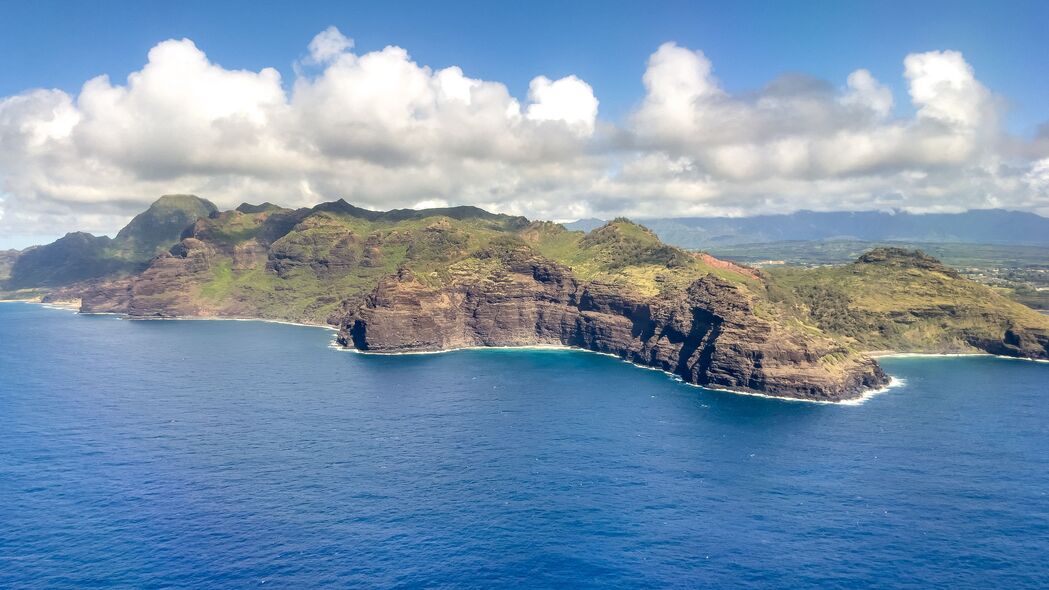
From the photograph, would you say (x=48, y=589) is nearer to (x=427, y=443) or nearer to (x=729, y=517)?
(x=427, y=443)

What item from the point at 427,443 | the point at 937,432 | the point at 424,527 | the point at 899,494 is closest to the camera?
the point at 424,527

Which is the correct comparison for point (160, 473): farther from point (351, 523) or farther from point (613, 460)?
point (613, 460)

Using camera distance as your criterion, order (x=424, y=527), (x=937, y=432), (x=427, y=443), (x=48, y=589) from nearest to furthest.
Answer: (x=48, y=589) → (x=424, y=527) → (x=427, y=443) → (x=937, y=432)

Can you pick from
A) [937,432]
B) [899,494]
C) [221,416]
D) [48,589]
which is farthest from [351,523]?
[937,432]

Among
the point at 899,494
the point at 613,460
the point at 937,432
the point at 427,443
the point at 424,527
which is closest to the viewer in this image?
the point at 424,527

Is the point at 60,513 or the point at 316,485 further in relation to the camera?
the point at 316,485

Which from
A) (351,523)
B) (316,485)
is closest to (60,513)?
(316,485)
